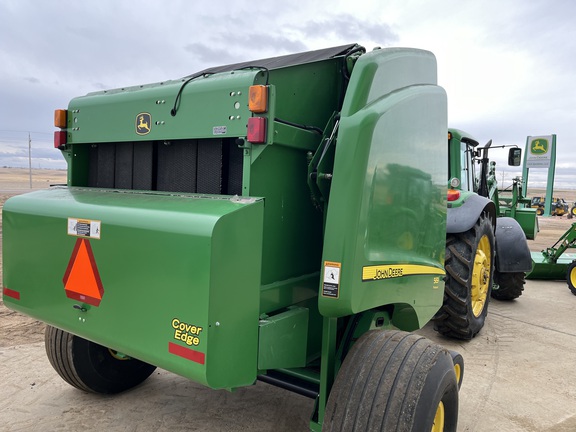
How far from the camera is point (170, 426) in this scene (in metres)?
3.02

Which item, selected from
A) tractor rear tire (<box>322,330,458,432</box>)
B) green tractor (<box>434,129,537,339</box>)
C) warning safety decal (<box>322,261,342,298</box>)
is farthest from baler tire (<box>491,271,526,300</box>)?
warning safety decal (<box>322,261,342,298</box>)

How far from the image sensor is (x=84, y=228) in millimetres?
2332

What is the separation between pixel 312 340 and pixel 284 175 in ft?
3.12

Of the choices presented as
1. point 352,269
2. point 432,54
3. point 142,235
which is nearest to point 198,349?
point 142,235

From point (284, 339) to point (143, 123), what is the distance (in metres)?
1.38

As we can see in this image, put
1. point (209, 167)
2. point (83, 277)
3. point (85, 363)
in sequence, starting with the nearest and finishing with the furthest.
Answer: point (83, 277), point (209, 167), point (85, 363)

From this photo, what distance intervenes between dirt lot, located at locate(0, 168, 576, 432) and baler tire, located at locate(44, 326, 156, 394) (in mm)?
122

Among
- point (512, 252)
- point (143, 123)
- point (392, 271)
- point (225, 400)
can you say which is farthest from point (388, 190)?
point (512, 252)

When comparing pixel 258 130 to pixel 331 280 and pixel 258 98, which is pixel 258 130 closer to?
pixel 258 98

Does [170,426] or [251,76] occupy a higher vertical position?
[251,76]

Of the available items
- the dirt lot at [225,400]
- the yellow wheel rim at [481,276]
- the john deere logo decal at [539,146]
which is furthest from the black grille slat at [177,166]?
the john deere logo decal at [539,146]

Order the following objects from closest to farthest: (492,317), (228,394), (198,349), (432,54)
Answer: (198,349), (432,54), (228,394), (492,317)

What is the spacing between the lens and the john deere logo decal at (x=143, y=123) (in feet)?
8.45

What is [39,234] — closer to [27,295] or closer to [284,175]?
[27,295]
